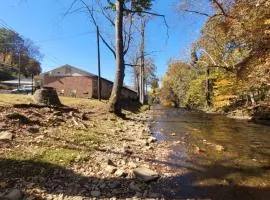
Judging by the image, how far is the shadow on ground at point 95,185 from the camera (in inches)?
198

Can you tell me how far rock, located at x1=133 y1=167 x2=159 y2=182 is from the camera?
19.0ft

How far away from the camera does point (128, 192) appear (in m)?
5.15

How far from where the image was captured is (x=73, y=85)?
137 ft

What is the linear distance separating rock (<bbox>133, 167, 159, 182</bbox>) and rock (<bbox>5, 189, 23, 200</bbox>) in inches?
89.8

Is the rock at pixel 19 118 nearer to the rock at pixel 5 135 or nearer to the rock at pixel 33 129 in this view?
the rock at pixel 33 129

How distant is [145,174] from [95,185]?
1.13 m

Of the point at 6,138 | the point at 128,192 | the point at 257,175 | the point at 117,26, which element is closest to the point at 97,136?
the point at 6,138

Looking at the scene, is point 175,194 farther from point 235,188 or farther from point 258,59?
point 258,59

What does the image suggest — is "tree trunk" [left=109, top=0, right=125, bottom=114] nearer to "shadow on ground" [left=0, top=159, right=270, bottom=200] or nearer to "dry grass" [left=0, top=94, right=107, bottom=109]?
"dry grass" [left=0, top=94, right=107, bottom=109]

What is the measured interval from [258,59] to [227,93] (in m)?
15.5

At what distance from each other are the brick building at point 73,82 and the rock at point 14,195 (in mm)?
34544

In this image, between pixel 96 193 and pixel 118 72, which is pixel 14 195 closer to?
pixel 96 193

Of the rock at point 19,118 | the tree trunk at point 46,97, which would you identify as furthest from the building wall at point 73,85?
the rock at point 19,118

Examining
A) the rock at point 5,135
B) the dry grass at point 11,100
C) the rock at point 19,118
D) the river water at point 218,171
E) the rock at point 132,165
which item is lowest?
the river water at point 218,171
